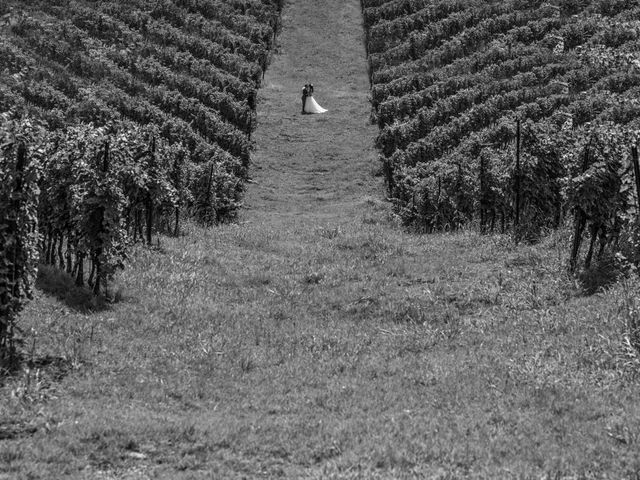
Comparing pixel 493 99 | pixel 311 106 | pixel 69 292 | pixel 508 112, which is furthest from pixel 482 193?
pixel 311 106

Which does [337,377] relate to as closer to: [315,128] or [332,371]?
[332,371]

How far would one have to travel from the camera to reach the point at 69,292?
20.8 metres

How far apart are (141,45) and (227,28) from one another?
1087 centimetres

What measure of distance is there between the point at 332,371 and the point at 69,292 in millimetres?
8133

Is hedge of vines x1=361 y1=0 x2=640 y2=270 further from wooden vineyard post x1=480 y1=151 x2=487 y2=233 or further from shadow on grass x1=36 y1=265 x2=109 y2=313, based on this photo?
shadow on grass x1=36 y1=265 x2=109 y2=313

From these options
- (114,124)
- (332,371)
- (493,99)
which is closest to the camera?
(332,371)

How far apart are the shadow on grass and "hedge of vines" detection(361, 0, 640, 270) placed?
1335 centimetres

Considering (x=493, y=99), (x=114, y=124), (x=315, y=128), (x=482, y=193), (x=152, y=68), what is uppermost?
(x=152, y=68)

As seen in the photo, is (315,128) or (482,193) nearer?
(482,193)

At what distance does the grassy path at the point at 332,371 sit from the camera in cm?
1170

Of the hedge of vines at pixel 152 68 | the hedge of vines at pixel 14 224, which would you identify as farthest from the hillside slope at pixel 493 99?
the hedge of vines at pixel 14 224

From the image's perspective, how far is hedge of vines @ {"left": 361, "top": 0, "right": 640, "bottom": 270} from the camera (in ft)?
79.7

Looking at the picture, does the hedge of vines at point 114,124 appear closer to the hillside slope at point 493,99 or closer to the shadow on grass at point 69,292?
the shadow on grass at point 69,292

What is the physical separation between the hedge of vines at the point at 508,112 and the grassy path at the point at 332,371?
3.13 metres
